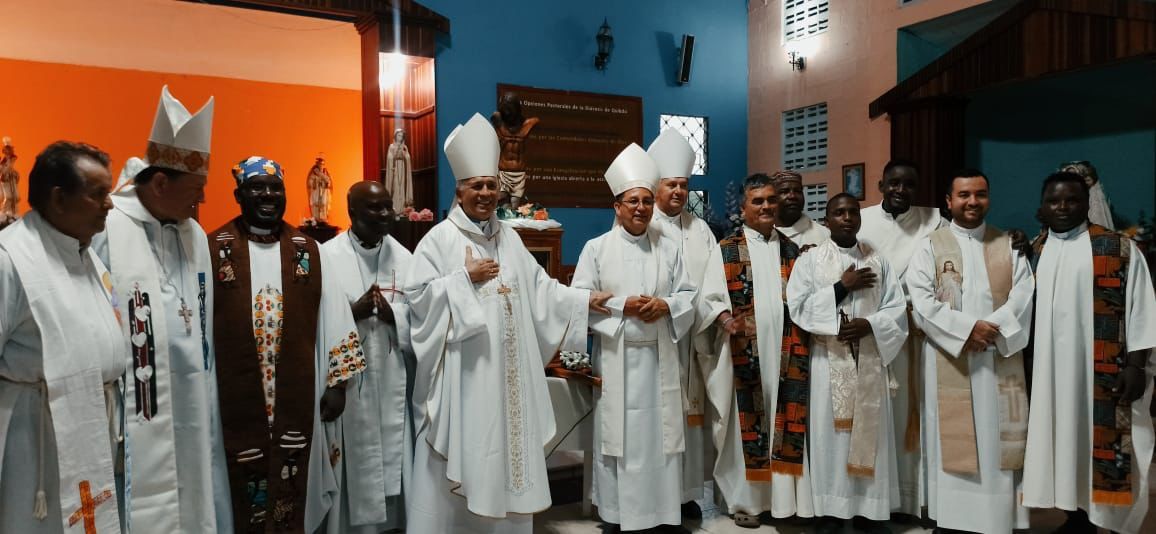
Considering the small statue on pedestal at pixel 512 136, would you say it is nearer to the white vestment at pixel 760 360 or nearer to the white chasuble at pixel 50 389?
the white vestment at pixel 760 360

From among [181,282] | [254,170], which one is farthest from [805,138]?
[181,282]

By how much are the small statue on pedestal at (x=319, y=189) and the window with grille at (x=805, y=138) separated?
5552 millimetres

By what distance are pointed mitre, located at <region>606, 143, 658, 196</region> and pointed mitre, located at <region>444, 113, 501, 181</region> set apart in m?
0.76

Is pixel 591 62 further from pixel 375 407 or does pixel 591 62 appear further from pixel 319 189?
pixel 375 407

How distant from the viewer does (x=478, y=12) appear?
9.22 metres

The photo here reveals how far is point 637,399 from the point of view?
432 centimetres

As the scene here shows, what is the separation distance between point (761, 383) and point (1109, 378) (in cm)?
163

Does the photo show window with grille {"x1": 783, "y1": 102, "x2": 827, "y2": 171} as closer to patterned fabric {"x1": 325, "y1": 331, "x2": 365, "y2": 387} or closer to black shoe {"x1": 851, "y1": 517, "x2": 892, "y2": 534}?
black shoe {"x1": 851, "y1": 517, "x2": 892, "y2": 534}

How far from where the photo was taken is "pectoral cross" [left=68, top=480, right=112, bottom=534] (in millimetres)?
2242

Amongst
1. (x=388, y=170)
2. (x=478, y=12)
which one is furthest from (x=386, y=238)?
(x=478, y=12)

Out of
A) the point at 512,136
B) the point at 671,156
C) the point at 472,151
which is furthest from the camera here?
the point at 512,136

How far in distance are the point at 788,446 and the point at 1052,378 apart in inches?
51.8

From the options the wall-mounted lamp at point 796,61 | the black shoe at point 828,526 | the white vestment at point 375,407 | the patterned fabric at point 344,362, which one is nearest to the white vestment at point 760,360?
the black shoe at point 828,526

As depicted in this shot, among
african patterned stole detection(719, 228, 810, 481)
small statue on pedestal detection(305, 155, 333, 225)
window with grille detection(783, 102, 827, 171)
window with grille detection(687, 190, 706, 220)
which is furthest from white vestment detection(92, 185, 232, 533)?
window with grille detection(783, 102, 827, 171)
